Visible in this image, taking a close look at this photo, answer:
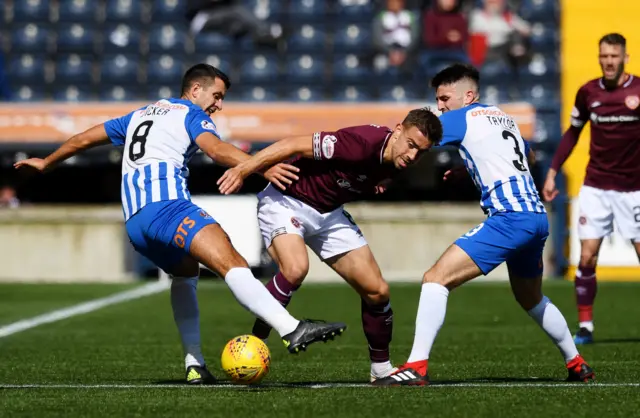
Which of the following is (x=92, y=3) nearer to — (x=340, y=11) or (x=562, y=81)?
(x=340, y=11)

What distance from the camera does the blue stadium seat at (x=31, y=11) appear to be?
2055 cm

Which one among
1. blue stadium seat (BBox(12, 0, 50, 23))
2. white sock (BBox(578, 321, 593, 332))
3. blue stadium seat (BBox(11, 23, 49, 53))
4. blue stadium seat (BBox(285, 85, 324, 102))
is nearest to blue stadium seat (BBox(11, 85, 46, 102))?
blue stadium seat (BBox(11, 23, 49, 53))

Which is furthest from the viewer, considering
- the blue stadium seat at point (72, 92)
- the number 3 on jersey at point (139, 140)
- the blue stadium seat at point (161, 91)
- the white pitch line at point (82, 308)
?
the blue stadium seat at point (72, 92)

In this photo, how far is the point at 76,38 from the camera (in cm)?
2028

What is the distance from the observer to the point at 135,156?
6781mm

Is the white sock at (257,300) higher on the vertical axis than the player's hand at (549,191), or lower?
lower

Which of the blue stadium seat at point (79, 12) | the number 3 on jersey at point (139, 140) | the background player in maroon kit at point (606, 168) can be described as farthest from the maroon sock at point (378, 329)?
the blue stadium seat at point (79, 12)

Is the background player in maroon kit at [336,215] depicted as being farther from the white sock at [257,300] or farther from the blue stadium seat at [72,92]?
the blue stadium seat at [72,92]

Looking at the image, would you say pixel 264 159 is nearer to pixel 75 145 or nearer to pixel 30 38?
pixel 75 145

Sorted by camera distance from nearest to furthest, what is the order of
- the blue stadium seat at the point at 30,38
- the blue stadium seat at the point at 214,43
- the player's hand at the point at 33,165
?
1. the player's hand at the point at 33,165
2. the blue stadium seat at the point at 214,43
3. the blue stadium seat at the point at 30,38

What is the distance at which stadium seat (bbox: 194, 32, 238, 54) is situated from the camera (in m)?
19.8

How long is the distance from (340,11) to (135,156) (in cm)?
1393

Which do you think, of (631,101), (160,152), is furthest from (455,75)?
(631,101)

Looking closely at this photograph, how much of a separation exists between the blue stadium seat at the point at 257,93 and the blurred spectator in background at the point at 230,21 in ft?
2.74
